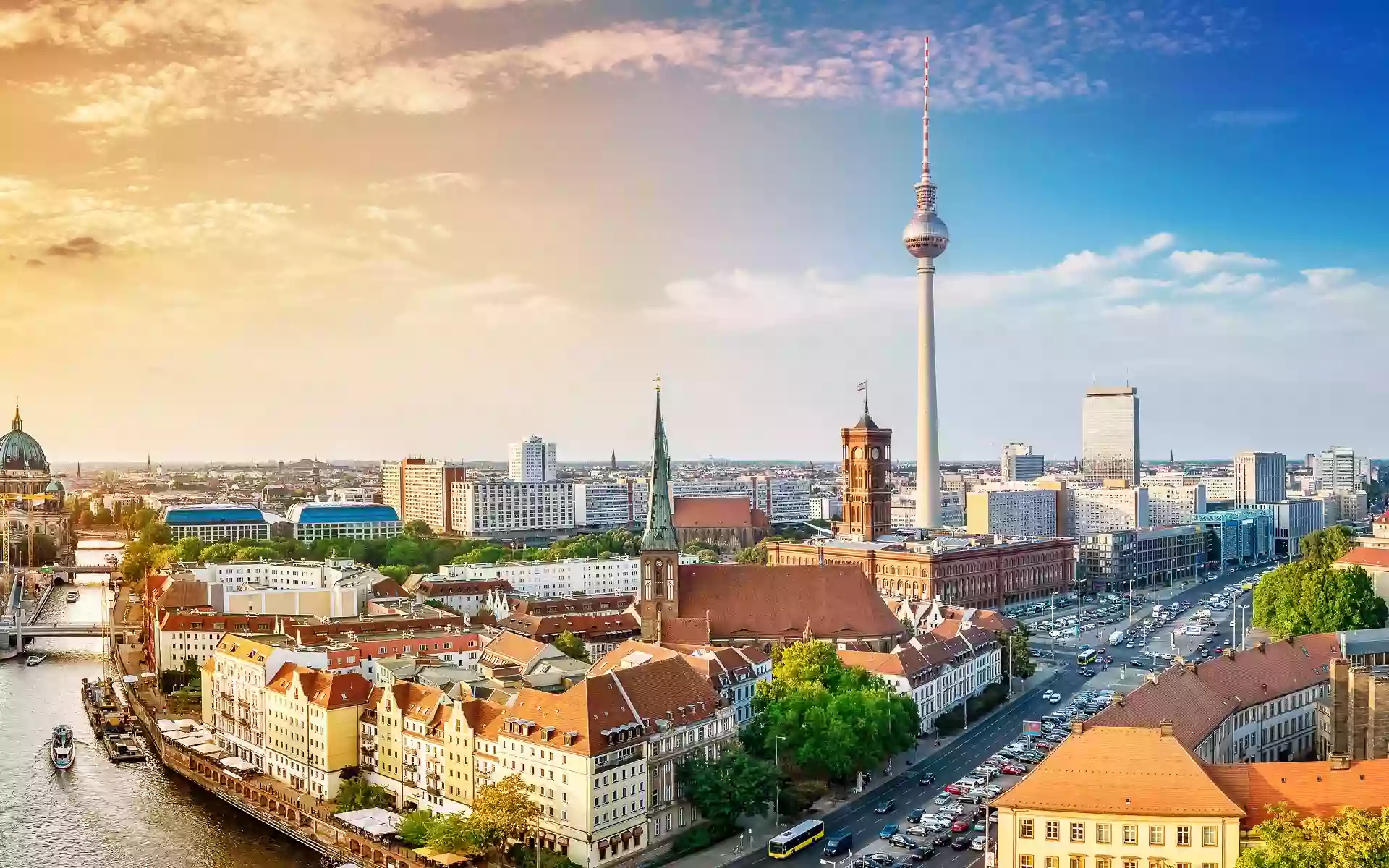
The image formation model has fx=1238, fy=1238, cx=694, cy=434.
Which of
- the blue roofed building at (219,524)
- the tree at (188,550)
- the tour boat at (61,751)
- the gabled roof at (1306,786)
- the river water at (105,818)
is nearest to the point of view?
the gabled roof at (1306,786)

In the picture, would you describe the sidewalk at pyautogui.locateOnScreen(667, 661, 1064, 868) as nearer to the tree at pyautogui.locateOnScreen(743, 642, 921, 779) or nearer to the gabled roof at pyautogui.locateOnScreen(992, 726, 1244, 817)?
the tree at pyautogui.locateOnScreen(743, 642, 921, 779)

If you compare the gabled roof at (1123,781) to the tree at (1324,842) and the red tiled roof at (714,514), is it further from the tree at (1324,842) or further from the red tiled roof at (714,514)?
the red tiled roof at (714,514)

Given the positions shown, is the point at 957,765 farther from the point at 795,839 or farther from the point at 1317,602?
the point at 1317,602

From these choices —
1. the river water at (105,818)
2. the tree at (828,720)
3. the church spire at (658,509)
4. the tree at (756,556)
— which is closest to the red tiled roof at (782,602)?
the church spire at (658,509)

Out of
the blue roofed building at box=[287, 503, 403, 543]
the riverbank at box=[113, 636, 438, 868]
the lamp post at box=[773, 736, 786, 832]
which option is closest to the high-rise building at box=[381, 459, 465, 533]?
the blue roofed building at box=[287, 503, 403, 543]

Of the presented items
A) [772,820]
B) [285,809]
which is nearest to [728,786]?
[772,820]

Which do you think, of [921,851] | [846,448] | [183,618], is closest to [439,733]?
[921,851]
